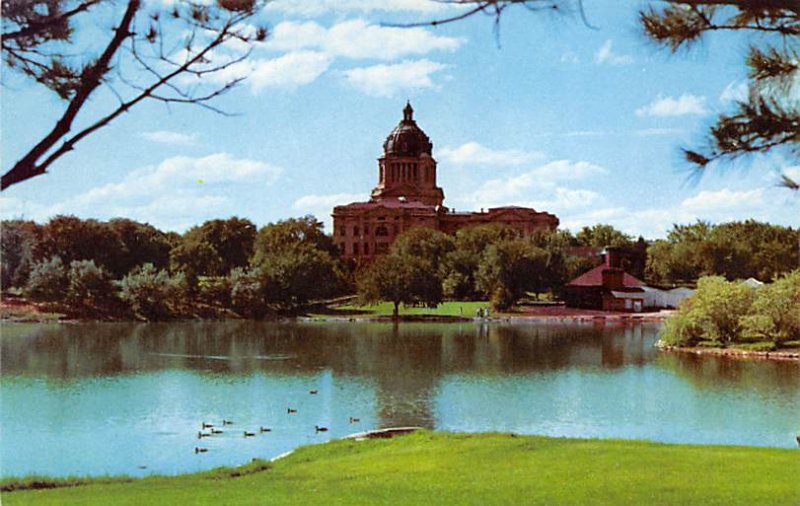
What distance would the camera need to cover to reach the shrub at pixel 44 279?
818 centimetres

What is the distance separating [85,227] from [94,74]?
6.22 m

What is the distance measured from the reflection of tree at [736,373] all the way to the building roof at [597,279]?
722 cm

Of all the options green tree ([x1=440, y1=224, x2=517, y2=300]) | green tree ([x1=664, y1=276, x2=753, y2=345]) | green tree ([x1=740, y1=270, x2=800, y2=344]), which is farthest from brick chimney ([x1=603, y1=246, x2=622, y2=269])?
green tree ([x1=740, y1=270, x2=800, y2=344])

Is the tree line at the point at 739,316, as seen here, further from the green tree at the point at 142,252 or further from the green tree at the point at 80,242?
the green tree at the point at 80,242

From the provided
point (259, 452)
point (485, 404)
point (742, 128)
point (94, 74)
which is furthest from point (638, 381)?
point (94, 74)

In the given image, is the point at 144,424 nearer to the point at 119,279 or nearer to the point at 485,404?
the point at 485,404

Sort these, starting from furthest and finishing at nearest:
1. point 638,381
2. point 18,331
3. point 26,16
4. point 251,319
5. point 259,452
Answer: point 251,319 → point 638,381 → point 18,331 → point 259,452 → point 26,16

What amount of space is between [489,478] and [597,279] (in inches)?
664

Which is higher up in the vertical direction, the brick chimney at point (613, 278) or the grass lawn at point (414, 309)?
the brick chimney at point (613, 278)

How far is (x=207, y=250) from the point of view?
14891mm

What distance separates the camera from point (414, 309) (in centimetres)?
2225

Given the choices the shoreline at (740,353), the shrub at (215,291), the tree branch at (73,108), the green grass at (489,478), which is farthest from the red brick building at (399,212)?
the tree branch at (73,108)

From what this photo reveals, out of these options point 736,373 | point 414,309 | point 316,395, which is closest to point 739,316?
point 736,373

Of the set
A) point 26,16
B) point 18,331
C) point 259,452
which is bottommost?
point 259,452
